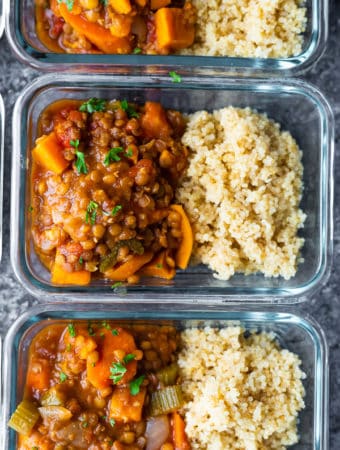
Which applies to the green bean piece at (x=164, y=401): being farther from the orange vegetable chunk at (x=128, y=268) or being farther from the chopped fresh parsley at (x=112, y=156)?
the chopped fresh parsley at (x=112, y=156)

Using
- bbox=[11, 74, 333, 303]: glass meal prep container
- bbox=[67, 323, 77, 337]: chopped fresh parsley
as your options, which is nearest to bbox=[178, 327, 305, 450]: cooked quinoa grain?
bbox=[11, 74, 333, 303]: glass meal prep container

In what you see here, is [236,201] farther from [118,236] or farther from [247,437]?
[247,437]

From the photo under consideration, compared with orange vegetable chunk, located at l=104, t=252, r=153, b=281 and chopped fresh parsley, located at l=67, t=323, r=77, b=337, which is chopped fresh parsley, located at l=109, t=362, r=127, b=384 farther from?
orange vegetable chunk, located at l=104, t=252, r=153, b=281

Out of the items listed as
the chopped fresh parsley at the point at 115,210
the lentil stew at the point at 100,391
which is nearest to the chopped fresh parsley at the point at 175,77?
the chopped fresh parsley at the point at 115,210

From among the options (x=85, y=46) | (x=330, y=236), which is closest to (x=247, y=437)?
(x=330, y=236)

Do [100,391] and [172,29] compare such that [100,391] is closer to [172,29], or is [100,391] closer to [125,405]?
[125,405]
